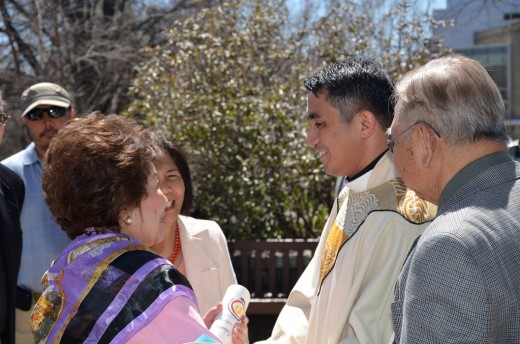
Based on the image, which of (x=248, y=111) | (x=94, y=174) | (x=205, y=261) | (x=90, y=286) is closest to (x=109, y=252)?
(x=90, y=286)

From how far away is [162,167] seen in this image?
3.53 m

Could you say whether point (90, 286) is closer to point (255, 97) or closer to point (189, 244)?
point (189, 244)

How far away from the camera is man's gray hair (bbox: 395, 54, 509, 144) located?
189 cm

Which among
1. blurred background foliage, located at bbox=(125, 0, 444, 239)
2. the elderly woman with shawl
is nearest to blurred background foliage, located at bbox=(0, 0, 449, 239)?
blurred background foliage, located at bbox=(125, 0, 444, 239)

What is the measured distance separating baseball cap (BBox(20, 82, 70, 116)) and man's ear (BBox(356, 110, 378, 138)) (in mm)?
2632

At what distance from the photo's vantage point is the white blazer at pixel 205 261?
345cm

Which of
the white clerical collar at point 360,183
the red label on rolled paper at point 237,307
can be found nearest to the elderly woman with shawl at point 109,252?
the red label on rolled paper at point 237,307

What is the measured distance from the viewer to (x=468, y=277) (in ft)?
5.57

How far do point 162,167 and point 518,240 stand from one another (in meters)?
2.04

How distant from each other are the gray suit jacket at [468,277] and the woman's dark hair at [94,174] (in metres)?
0.89

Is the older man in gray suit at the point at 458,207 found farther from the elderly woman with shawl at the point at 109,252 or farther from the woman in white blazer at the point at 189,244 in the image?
the woman in white blazer at the point at 189,244

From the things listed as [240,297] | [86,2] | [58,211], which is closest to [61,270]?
[58,211]

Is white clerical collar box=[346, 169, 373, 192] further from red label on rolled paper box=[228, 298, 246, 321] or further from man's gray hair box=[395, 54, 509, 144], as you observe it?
man's gray hair box=[395, 54, 509, 144]

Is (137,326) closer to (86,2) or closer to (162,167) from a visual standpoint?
(162,167)
